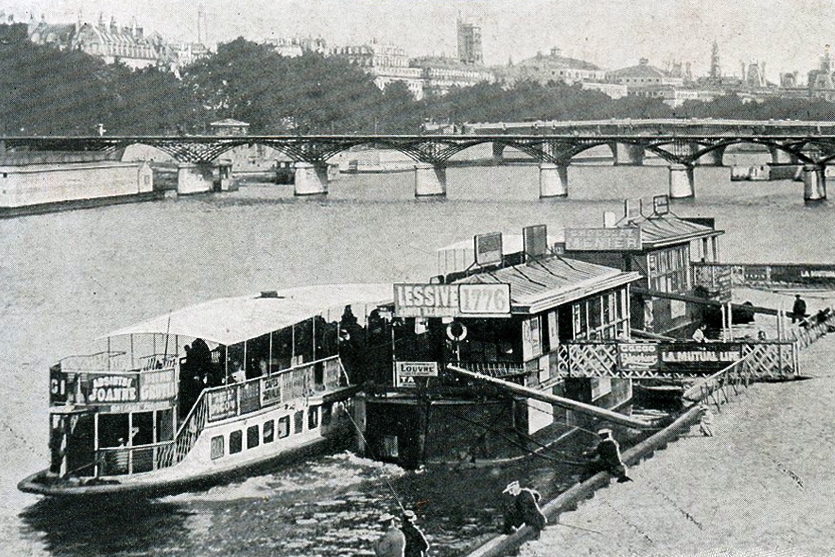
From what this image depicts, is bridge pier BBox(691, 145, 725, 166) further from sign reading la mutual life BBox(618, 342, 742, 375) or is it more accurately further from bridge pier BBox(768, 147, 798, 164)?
sign reading la mutual life BBox(618, 342, 742, 375)

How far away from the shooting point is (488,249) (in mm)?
18250

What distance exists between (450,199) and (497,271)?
164ft

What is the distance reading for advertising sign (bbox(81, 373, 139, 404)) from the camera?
1439 centimetres

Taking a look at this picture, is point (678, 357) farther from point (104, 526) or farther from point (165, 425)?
point (104, 526)

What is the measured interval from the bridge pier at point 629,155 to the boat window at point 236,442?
71.8 meters

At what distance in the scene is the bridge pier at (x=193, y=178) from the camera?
7744 cm

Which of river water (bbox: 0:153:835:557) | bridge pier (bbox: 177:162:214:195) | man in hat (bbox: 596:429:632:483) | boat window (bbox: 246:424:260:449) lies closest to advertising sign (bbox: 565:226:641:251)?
river water (bbox: 0:153:835:557)

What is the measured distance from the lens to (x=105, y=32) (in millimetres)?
91500

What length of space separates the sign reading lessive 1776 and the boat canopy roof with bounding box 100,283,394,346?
5.98 feet

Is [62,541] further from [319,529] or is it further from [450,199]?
[450,199]

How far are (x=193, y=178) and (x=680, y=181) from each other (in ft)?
103

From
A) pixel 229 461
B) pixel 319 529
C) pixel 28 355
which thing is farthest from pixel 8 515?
pixel 28 355

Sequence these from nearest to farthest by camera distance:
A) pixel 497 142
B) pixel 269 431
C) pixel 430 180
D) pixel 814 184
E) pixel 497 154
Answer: pixel 269 431 → pixel 814 184 → pixel 430 180 → pixel 497 142 → pixel 497 154

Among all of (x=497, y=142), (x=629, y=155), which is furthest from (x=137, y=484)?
(x=629, y=155)
